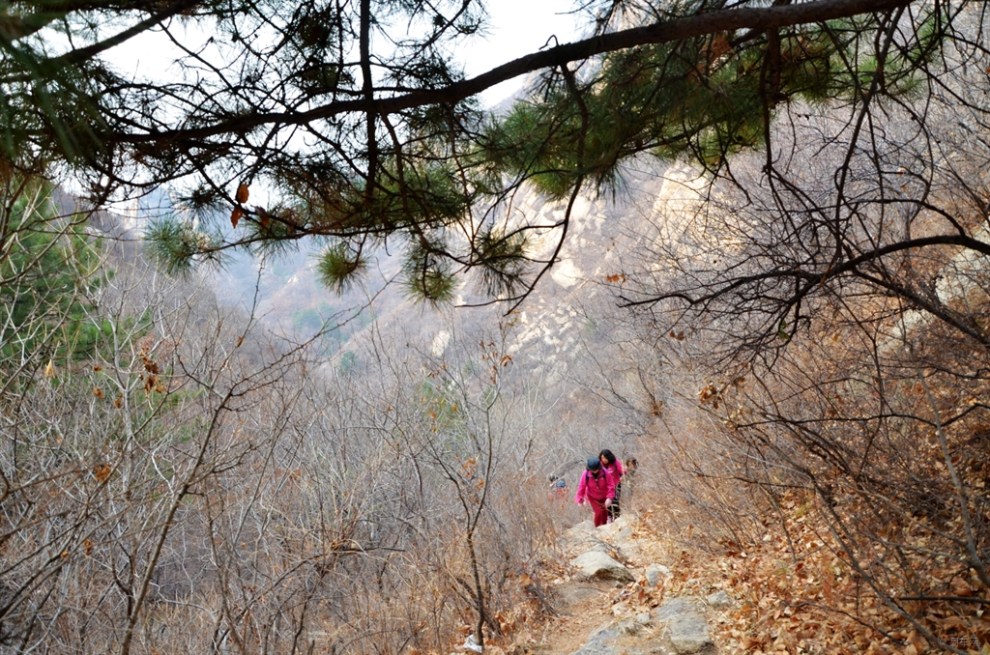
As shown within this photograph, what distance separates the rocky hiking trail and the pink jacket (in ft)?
1.69

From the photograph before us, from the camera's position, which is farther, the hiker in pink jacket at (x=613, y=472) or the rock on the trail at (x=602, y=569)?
the hiker in pink jacket at (x=613, y=472)

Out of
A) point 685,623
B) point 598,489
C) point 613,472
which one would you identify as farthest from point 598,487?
point 685,623

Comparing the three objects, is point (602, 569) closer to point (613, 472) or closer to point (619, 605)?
point (619, 605)

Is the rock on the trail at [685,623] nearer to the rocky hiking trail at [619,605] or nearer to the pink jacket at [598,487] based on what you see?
the rocky hiking trail at [619,605]

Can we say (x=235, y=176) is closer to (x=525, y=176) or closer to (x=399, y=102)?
(x=399, y=102)

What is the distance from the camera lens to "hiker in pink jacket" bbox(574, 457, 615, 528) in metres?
10.8

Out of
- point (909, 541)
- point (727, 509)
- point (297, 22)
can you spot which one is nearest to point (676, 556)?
point (727, 509)

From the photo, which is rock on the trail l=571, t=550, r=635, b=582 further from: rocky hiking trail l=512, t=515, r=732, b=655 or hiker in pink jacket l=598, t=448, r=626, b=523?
hiker in pink jacket l=598, t=448, r=626, b=523

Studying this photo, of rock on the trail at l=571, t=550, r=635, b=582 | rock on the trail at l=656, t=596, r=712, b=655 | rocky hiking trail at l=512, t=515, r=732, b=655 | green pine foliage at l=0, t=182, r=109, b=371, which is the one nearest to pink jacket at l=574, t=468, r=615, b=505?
rocky hiking trail at l=512, t=515, r=732, b=655

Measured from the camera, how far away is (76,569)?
6.00 meters

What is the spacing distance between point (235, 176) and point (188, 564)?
1154cm

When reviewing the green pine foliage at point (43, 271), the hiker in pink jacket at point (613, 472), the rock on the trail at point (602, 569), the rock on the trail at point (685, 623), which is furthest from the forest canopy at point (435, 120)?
the hiker in pink jacket at point (613, 472)

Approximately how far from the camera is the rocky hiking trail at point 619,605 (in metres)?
5.55

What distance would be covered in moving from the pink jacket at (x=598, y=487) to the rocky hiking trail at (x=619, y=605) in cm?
51
